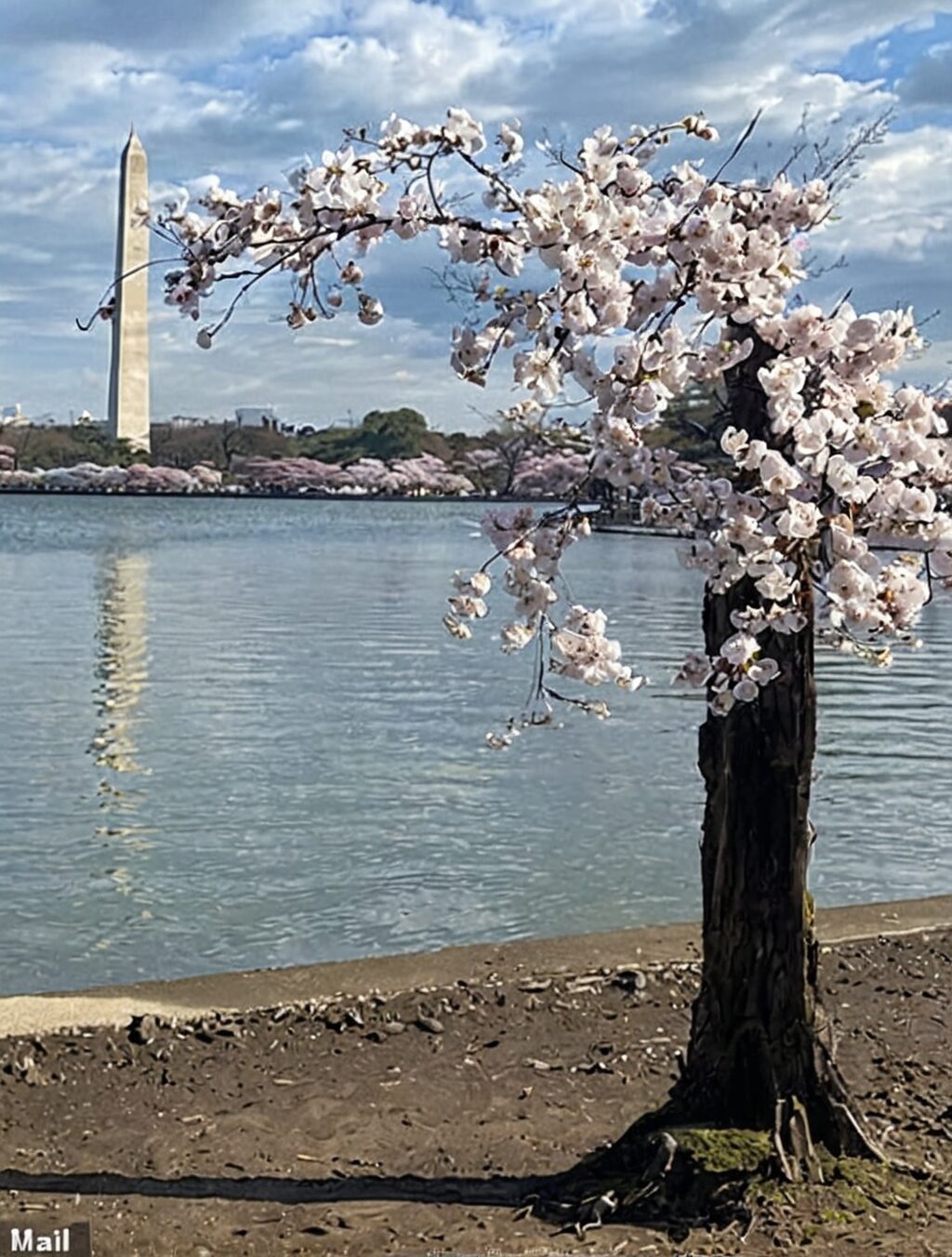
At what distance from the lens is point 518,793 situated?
983cm

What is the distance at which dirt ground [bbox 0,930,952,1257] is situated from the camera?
11.7ft

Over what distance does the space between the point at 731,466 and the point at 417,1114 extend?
199cm

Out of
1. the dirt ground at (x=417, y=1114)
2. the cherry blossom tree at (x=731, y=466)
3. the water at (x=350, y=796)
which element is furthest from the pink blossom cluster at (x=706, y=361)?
the water at (x=350, y=796)

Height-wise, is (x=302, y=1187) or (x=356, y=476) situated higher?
(x=356, y=476)

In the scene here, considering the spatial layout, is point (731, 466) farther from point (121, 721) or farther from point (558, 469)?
point (121, 721)

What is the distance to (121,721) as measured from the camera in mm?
12227

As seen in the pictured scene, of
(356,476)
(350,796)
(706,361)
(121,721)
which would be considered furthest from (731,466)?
(356,476)

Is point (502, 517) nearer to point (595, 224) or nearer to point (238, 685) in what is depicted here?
point (595, 224)

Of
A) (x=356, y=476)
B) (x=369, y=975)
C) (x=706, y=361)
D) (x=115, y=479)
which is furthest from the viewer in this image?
(x=356, y=476)

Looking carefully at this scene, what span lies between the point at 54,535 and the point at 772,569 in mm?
45169

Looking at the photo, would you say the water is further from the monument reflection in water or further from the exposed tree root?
the exposed tree root

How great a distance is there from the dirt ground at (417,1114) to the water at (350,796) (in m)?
1.66

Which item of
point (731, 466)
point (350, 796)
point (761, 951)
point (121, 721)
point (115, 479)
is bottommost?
point (350, 796)

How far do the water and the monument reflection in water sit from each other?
3cm
